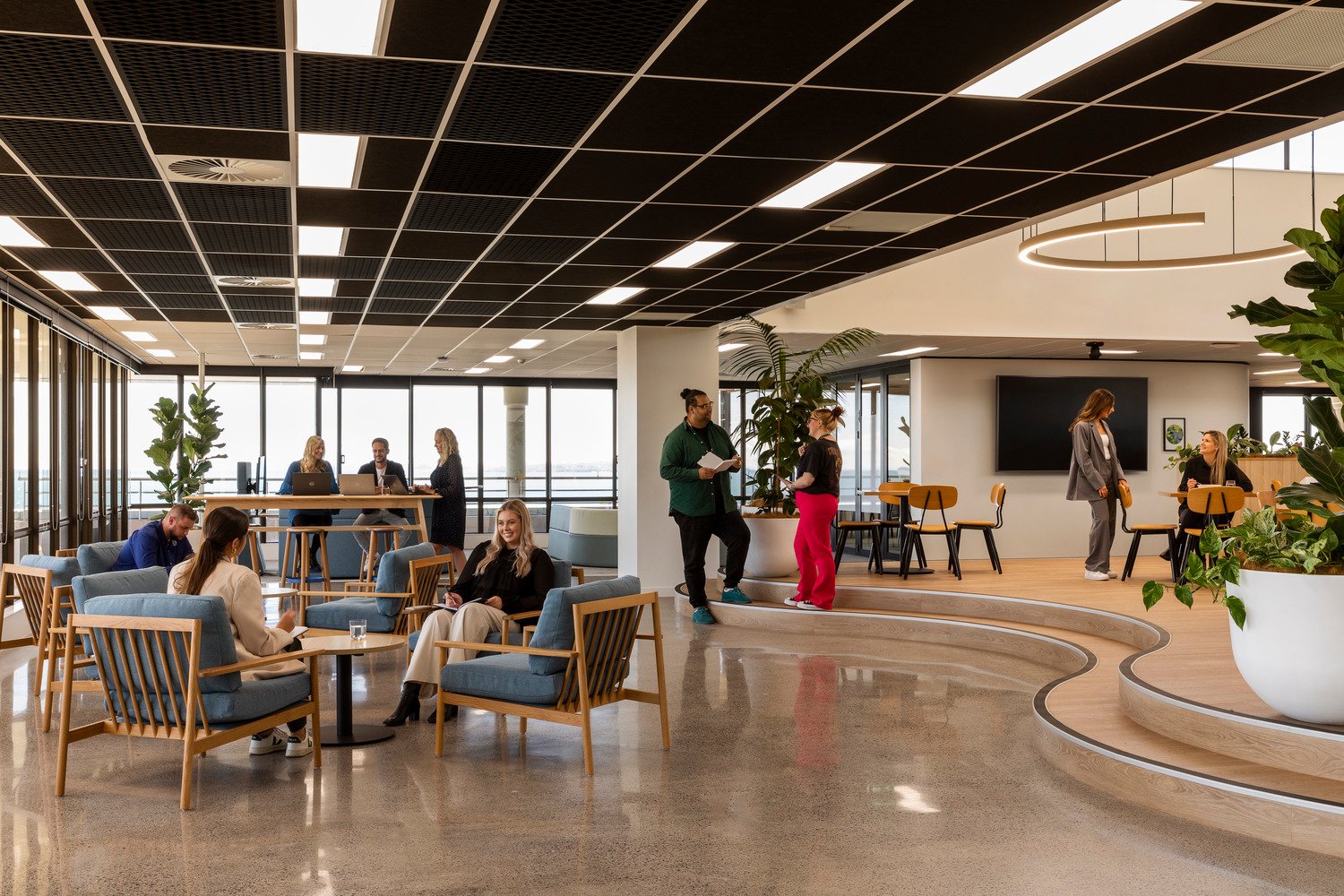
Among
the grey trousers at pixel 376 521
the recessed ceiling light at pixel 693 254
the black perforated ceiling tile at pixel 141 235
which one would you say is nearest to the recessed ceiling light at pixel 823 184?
the recessed ceiling light at pixel 693 254

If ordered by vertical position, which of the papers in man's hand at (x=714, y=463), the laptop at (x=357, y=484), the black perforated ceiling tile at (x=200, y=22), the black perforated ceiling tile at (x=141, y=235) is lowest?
the laptop at (x=357, y=484)

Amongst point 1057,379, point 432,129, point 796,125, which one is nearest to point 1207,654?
point 796,125

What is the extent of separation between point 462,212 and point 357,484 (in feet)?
13.9

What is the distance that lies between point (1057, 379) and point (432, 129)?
10.9 m

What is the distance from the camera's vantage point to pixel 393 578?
7.31m

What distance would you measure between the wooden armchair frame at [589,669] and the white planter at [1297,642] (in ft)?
Answer: 8.61

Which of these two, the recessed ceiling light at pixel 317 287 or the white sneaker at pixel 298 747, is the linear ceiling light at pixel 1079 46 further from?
the recessed ceiling light at pixel 317 287

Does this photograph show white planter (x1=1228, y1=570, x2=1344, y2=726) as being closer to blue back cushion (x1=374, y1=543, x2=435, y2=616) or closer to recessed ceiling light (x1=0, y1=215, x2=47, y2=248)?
blue back cushion (x1=374, y1=543, x2=435, y2=616)

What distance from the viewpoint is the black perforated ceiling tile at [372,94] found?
13.7ft

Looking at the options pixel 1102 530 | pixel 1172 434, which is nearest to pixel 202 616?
pixel 1102 530

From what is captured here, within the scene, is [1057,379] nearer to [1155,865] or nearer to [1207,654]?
[1207,654]

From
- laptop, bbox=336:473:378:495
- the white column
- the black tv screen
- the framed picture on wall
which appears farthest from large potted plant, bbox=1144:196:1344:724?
the framed picture on wall

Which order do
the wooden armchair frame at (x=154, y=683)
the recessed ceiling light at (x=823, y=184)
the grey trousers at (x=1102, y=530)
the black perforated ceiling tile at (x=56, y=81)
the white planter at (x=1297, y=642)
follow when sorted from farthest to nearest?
1. the grey trousers at (x=1102, y=530)
2. the recessed ceiling light at (x=823, y=184)
3. the wooden armchair frame at (x=154, y=683)
4. the white planter at (x=1297, y=642)
5. the black perforated ceiling tile at (x=56, y=81)

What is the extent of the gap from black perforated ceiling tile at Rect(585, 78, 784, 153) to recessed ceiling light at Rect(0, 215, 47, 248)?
405 centimetres
